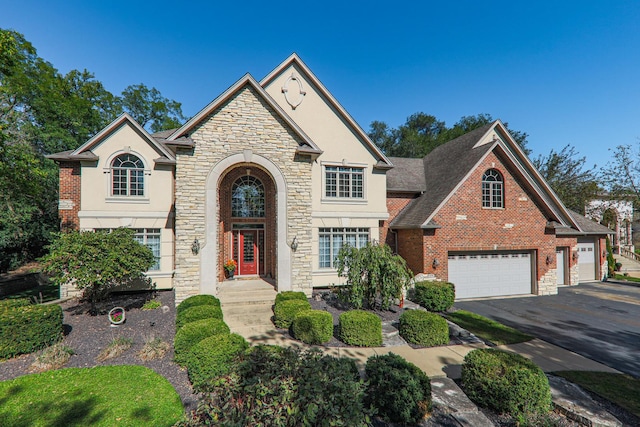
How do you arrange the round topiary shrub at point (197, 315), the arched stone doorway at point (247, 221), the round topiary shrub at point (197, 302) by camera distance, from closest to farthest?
the round topiary shrub at point (197, 315) → the round topiary shrub at point (197, 302) → the arched stone doorway at point (247, 221)

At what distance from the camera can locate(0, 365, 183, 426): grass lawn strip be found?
461 centimetres

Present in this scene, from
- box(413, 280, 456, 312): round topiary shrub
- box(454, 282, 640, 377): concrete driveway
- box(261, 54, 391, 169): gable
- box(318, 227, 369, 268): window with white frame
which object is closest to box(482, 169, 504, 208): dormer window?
box(454, 282, 640, 377): concrete driveway

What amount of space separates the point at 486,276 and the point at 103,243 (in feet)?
55.0

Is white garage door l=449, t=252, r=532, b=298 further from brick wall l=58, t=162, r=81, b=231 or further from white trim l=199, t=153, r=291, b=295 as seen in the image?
brick wall l=58, t=162, r=81, b=231

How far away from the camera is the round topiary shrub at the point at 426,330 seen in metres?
7.86

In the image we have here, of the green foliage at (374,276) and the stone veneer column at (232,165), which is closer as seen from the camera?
the green foliage at (374,276)

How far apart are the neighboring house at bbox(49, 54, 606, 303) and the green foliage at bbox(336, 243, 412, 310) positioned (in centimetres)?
232

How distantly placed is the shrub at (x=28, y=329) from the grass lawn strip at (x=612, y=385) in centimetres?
1273

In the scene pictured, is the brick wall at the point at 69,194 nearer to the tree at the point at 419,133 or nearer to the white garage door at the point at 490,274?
the white garage door at the point at 490,274

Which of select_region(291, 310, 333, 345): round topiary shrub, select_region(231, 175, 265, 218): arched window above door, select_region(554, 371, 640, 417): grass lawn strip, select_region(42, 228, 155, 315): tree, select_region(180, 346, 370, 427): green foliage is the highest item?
select_region(231, 175, 265, 218): arched window above door

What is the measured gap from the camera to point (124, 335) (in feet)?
26.0

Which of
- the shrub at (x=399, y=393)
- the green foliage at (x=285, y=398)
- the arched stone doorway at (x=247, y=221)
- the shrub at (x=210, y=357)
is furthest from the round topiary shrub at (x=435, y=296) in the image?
the green foliage at (x=285, y=398)

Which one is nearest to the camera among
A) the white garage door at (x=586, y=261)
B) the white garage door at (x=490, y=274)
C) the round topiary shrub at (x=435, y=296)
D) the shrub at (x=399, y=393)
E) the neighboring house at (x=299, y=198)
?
the shrub at (x=399, y=393)

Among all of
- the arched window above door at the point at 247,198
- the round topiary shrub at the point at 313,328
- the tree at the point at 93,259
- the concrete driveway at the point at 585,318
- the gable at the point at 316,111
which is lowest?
the concrete driveway at the point at 585,318
